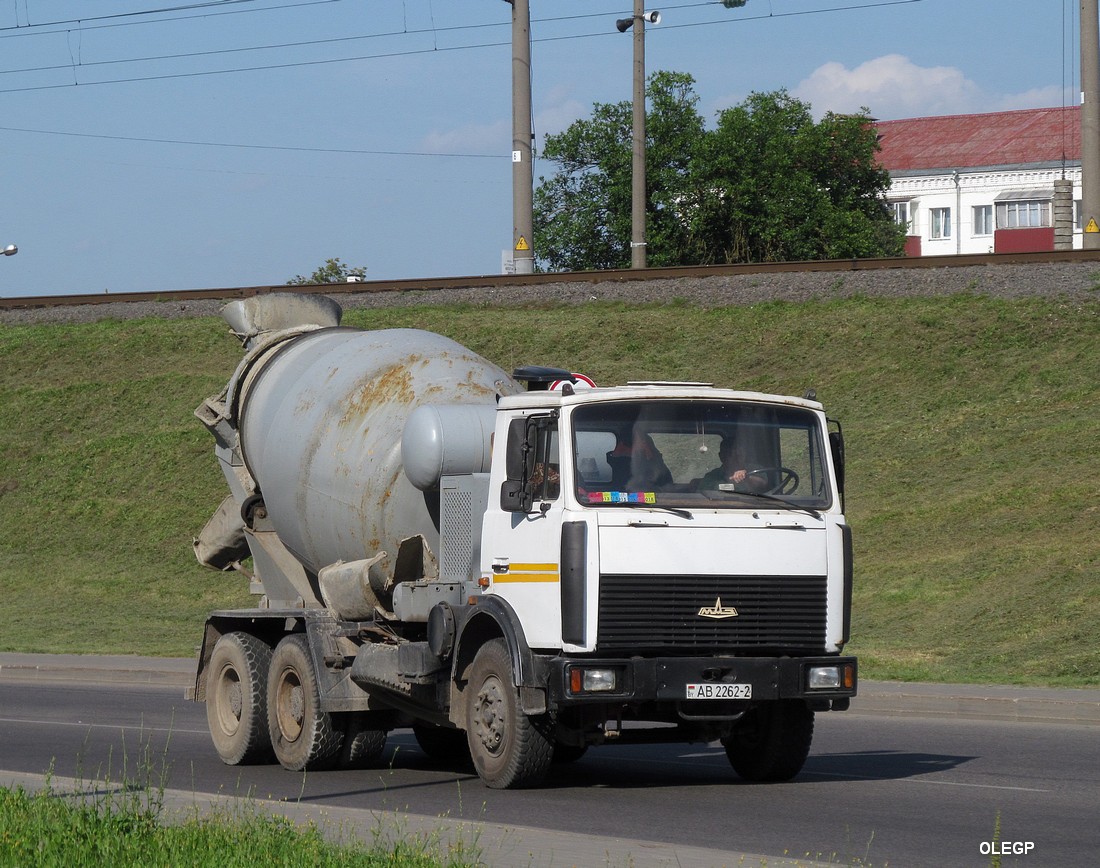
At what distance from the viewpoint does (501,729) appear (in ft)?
36.4

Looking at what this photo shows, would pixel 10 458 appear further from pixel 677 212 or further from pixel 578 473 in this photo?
pixel 677 212

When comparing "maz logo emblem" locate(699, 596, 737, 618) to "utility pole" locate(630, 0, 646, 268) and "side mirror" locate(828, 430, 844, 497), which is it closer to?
"side mirror" locate(828, 430, 844, 497)

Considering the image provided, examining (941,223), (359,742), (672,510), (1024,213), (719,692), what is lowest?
(359,742)

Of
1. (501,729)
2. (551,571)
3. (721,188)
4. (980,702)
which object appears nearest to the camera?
(551,571)

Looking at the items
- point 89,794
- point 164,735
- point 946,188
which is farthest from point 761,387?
point 946,188

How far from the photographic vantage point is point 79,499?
36219 mm

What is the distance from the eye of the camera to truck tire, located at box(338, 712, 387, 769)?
42.8 ft

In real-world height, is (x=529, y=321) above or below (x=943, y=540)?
above

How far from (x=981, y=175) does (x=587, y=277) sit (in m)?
66.1

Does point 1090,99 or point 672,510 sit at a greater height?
point 1090,99

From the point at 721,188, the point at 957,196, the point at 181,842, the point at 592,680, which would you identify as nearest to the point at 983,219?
the point at 957,196

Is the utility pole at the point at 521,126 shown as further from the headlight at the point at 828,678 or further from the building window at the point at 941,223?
the building window at the point at 941,223

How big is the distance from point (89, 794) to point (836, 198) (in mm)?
67860

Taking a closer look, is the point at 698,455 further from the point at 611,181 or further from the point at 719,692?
the point at 611,181
